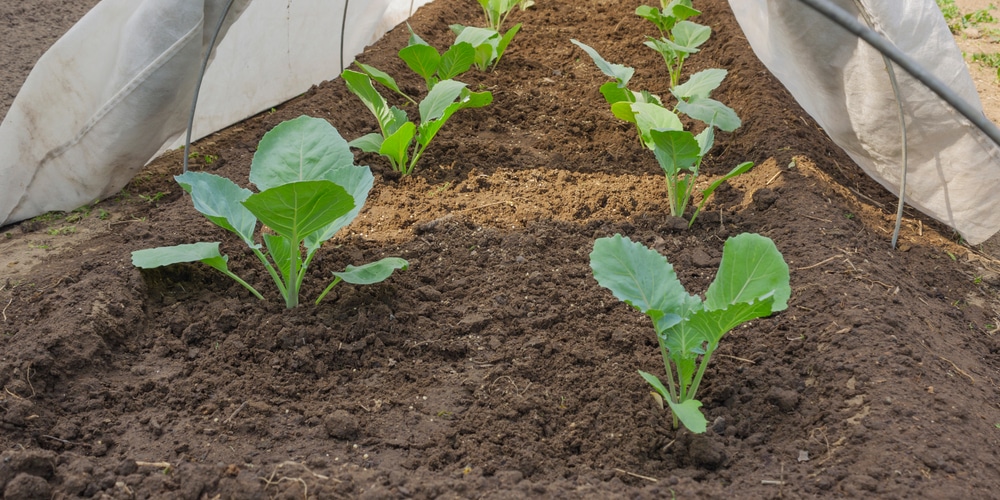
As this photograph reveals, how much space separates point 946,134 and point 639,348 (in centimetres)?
134

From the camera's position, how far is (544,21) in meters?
4.91

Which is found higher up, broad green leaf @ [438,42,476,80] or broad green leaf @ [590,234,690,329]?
broad green leaf @ [590,234,690,329]

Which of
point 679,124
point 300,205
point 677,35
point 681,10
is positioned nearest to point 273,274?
point 300,205

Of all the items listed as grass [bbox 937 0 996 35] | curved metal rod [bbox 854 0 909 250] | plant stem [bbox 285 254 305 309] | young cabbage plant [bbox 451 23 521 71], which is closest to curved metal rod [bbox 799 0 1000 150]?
curved metal rod [bbox 854 0 909 250]

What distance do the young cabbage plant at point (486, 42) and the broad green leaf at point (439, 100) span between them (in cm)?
57

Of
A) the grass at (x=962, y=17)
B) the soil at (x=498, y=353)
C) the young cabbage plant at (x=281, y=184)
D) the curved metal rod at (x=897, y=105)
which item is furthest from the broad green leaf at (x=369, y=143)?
the grass at (x=962, y=17)

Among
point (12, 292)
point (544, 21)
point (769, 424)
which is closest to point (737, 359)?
point (769, 424)

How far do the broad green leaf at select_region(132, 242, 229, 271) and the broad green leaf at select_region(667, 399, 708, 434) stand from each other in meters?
1.28

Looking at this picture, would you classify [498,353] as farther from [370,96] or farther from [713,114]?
[370,96]

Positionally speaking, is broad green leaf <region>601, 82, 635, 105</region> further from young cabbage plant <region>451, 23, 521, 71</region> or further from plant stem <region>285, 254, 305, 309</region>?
plant stem <region>285, 254, 305, 309</region>

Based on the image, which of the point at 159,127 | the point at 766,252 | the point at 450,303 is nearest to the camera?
the point at 766,252

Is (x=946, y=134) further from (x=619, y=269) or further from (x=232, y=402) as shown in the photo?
(x=232, y=402)

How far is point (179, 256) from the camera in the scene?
6.77 feet

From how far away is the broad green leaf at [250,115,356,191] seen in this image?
218 centimetres
